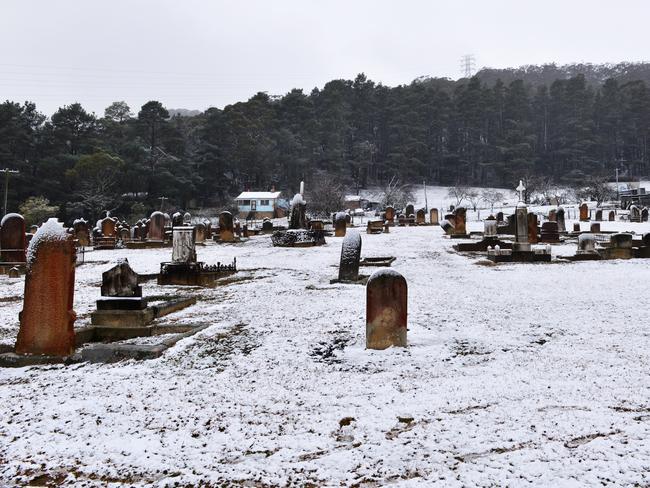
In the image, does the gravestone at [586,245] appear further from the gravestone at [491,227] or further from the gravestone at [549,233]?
the gravestone at [549,233]

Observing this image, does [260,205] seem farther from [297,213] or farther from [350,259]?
[350,259]

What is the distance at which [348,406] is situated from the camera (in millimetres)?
4020

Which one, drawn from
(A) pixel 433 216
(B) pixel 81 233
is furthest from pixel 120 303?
(A) pixel 433 216

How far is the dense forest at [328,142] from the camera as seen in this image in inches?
2172

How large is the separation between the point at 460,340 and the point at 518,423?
2.45 metres

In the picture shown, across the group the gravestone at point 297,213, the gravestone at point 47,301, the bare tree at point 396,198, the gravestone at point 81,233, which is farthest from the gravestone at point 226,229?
the bare tree at point 396,198

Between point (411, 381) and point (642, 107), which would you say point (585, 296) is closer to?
point (411, 381)

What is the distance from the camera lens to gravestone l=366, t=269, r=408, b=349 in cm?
571

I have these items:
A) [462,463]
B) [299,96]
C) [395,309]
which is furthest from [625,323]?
[299,96]

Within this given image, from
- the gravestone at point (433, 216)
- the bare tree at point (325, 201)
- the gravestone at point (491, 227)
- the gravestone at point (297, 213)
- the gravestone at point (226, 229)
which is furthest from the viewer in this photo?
the bare tree at point (325, 201)

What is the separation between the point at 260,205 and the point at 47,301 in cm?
5514

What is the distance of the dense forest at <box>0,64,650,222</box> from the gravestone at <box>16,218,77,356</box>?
49597mm

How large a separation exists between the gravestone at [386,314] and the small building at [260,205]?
52.9 meters

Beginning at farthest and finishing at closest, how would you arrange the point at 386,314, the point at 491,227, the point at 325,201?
1. the point at 325,201
2. the point at 491,227
3. the point at 386,314
